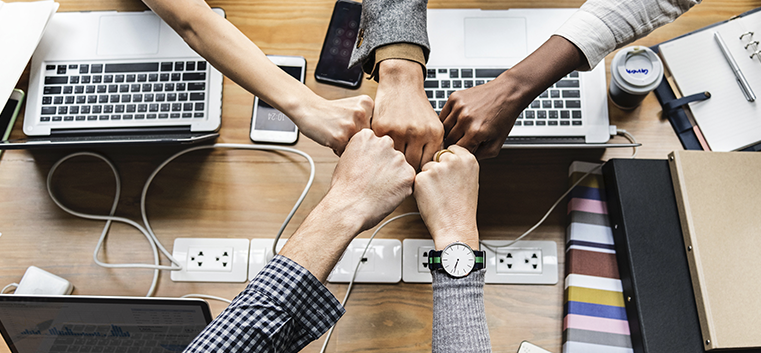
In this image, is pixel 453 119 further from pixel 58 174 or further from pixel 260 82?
pixel 58 174

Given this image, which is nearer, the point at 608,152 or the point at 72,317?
the point at 72,317

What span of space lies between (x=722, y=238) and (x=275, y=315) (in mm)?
759

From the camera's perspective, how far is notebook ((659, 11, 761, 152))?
88cm

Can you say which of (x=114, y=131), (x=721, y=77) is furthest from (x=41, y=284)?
(x=721, y=77)

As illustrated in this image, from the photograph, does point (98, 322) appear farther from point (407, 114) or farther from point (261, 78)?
point (407, 114)

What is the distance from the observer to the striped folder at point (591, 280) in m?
0.82

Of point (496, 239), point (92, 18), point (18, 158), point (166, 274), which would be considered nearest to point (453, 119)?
point (496, 239)

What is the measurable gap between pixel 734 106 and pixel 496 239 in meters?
0.54

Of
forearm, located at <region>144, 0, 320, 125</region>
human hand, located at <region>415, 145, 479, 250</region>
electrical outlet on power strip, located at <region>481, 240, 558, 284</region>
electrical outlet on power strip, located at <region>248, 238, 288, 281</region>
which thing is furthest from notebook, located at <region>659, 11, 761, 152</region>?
electrical outlet on power strip, located at <region>248, 238, 288, 281</region>

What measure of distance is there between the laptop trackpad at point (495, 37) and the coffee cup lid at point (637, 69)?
18 centimetres

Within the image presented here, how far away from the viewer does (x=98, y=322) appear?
0.75m

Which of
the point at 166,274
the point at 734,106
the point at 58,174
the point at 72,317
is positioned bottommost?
the point at 72,317

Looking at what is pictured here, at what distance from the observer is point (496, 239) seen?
90cm

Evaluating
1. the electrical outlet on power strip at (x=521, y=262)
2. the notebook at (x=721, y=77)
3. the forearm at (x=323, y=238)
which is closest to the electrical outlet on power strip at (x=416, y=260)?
the electrical outlet on power strip at (x=521, y=262)
